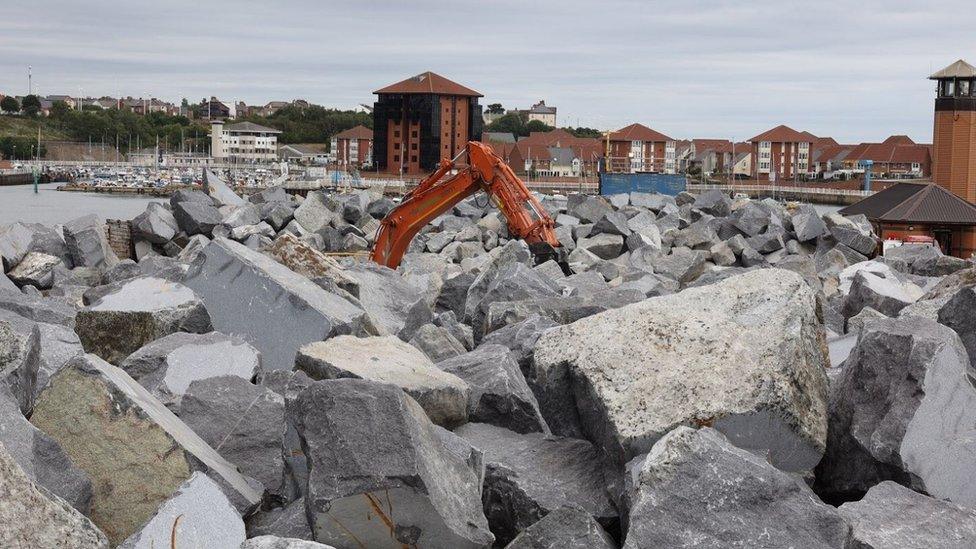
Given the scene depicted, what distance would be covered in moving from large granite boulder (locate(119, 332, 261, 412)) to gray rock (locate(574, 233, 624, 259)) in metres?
13.1

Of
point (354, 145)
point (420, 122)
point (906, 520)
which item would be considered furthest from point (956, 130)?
point (354, 145)

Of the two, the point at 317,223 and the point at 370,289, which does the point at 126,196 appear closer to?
the point at 317,223

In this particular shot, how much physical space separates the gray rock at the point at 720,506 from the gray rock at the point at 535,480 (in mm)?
352

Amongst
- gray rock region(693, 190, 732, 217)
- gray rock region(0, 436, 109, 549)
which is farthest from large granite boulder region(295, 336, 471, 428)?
gray rock region(693, 190, 732, 217)

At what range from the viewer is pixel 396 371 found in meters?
4.26

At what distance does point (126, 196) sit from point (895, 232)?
162 feet

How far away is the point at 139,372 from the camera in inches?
185

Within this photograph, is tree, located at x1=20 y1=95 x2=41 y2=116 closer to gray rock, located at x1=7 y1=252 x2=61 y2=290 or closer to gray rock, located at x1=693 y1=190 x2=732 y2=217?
gray rock, located at x1=693 y1=190 x2=732 y2=217

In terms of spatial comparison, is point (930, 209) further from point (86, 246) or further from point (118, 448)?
point (118, 448)

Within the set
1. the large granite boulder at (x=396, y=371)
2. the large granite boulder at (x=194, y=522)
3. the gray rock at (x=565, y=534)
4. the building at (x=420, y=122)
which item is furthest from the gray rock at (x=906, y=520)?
the building at (x=420, y=122)

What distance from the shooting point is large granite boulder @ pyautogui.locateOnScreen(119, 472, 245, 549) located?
3.03 metres

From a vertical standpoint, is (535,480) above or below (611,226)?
below

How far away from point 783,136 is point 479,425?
76.2 meters

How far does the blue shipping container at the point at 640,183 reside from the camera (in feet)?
112
